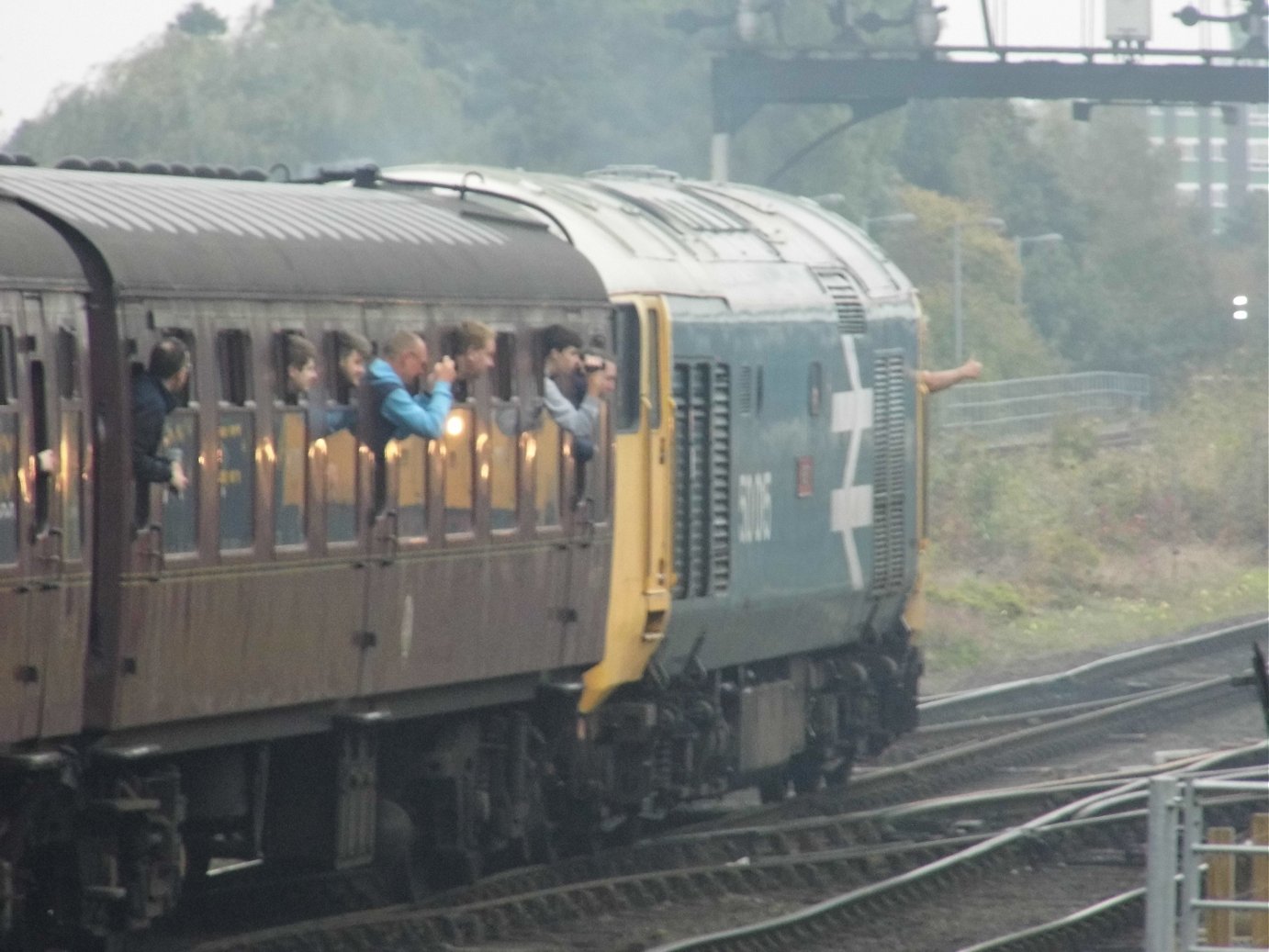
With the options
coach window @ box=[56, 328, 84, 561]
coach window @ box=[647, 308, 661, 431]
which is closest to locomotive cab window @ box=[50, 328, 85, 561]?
coach window @ box=[56, 328, 84, 561]

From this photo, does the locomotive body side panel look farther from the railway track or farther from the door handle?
the railway track

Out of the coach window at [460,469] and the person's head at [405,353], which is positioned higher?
the person's head at [405,353]

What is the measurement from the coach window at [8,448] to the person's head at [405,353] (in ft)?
8.21

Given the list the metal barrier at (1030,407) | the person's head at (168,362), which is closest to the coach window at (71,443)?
the person's head at (168,362)

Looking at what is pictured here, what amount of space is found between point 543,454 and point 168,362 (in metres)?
3.49

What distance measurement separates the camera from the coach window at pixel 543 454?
44.6 feet

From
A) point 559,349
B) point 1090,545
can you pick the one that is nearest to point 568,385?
point 559,349

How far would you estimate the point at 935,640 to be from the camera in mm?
28594

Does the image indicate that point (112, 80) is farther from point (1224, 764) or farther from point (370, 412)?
point (370, 412)

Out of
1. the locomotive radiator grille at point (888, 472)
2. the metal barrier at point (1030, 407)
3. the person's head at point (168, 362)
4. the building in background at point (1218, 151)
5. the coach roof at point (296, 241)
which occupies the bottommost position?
the metal barrier at point (1030, 407)

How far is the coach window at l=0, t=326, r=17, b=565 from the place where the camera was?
31.9 ft

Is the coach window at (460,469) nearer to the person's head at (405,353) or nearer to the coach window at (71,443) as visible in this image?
the person's head at (405,353)

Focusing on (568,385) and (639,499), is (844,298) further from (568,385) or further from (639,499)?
(568,385)

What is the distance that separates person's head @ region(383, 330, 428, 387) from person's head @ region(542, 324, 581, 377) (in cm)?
139
